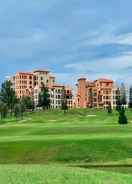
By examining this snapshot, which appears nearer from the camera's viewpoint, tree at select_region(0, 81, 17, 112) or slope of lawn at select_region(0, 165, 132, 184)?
slope of lawn at select_region(0, 165, 132, 184)

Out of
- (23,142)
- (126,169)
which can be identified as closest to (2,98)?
(23,142)

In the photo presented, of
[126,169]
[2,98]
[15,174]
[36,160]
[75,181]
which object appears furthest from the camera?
[2,98]

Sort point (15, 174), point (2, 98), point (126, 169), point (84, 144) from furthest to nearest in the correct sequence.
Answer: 1. point (2, 98)
2. point (84, 144)
3. point (126, 169)
4. point (15, 174)

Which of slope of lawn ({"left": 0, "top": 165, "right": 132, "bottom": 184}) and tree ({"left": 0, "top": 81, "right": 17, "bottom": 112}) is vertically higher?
tree ({"left": 0, "top": 81, "right": 17, "bottom": 112})

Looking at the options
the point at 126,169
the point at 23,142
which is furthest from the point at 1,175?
the point at 23,142

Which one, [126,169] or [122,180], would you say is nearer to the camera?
[122,180]

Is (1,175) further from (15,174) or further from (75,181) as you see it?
(75,181)

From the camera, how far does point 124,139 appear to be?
42.6 meters

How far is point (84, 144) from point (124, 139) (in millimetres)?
4578

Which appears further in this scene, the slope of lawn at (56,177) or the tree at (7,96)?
the tree at (7,96)

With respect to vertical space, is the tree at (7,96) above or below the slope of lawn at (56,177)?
above

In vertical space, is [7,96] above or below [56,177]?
above

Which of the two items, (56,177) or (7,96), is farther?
(7,96)

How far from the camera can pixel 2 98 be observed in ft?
641
